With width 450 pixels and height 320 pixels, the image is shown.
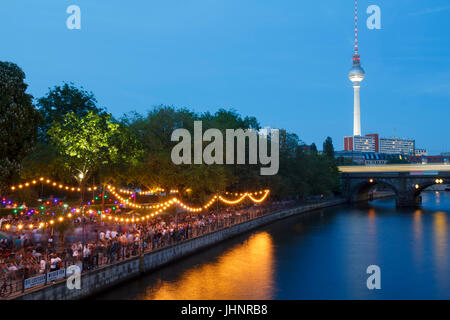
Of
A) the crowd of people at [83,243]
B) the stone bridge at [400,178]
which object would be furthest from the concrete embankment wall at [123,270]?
the stone bridge at [400,178]

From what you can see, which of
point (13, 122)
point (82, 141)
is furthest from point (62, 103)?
point (13, 122)

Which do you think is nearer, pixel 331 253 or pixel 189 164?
pixel 331 253

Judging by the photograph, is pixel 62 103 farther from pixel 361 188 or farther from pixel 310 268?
pixel 361 188

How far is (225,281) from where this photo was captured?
89.6ft

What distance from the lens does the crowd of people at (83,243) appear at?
2017 centimetres

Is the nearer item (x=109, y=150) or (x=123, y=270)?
(x=123, y=270)

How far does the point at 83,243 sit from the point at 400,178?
81.0m

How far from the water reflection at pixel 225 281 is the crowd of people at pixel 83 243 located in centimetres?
304

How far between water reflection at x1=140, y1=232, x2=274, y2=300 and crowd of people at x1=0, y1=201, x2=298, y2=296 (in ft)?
9.99
